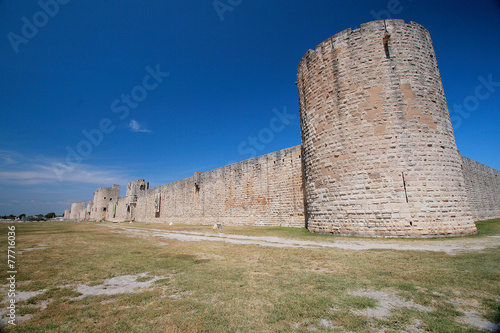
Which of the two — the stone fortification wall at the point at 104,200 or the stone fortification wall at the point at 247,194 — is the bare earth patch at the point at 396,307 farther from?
the stone fortification wall at the point at 104,200

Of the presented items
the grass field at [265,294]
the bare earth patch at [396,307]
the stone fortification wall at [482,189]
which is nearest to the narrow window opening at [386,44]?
the grass field at [265,294]

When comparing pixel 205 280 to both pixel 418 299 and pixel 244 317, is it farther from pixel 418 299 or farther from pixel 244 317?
pixel 418 299

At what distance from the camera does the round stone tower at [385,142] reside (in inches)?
364

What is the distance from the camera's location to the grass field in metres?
2.38

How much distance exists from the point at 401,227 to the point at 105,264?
974 centimetres

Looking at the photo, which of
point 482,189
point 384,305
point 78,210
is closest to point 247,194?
point 384,305

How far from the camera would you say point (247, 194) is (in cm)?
1977

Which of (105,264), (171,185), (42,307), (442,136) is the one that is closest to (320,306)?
(42,307)

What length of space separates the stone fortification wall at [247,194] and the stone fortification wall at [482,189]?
12.4m

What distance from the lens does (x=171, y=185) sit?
3262 centimetres

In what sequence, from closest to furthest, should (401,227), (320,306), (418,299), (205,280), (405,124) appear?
(320,306) → (418,299) → (205,280) → (401,227) → (405,124)

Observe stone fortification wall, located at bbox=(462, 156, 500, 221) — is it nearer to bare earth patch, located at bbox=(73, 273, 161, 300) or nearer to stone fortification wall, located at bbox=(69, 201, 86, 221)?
bare earth patch, located at bbox=(73, 273, 161, 300)

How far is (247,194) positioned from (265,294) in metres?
16.6

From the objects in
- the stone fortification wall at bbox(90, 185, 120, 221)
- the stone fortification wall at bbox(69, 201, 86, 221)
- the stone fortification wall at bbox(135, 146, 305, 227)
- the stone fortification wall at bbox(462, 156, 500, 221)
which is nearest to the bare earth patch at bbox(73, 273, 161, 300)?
the stone fortification wall at bbox(135, 146, 305, 227)
